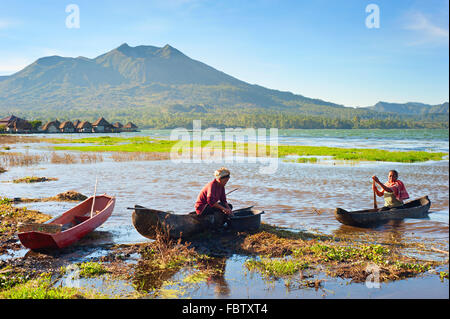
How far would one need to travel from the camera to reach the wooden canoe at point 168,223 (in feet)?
31.3

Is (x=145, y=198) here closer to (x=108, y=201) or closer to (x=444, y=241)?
(x=108, y=201)

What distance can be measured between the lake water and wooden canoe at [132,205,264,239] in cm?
131

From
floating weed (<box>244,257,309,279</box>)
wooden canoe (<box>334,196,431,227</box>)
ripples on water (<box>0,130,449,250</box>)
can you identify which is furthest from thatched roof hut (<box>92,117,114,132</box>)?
floating weed (<box>244,257,309,279</box>)

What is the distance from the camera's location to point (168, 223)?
31.6 ft

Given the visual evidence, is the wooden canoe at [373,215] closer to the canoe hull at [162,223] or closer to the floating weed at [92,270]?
the canoe hull at [162,223]

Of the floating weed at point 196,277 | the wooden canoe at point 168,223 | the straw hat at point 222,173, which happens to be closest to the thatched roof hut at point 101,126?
the wooden canoe at point 168,223

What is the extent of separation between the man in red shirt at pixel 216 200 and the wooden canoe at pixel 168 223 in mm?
123

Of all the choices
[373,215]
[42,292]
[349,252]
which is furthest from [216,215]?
[373,215]

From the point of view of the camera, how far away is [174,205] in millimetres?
16391

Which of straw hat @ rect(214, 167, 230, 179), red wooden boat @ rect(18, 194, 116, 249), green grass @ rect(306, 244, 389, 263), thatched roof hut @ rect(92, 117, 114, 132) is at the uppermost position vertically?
thatched roof hut @ rect(92, 117, 114, 132)

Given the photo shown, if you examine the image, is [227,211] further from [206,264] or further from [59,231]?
[59,231]

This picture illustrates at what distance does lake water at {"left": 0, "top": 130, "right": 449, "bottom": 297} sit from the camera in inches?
489

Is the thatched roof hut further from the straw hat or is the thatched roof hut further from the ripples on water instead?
the straw hat
